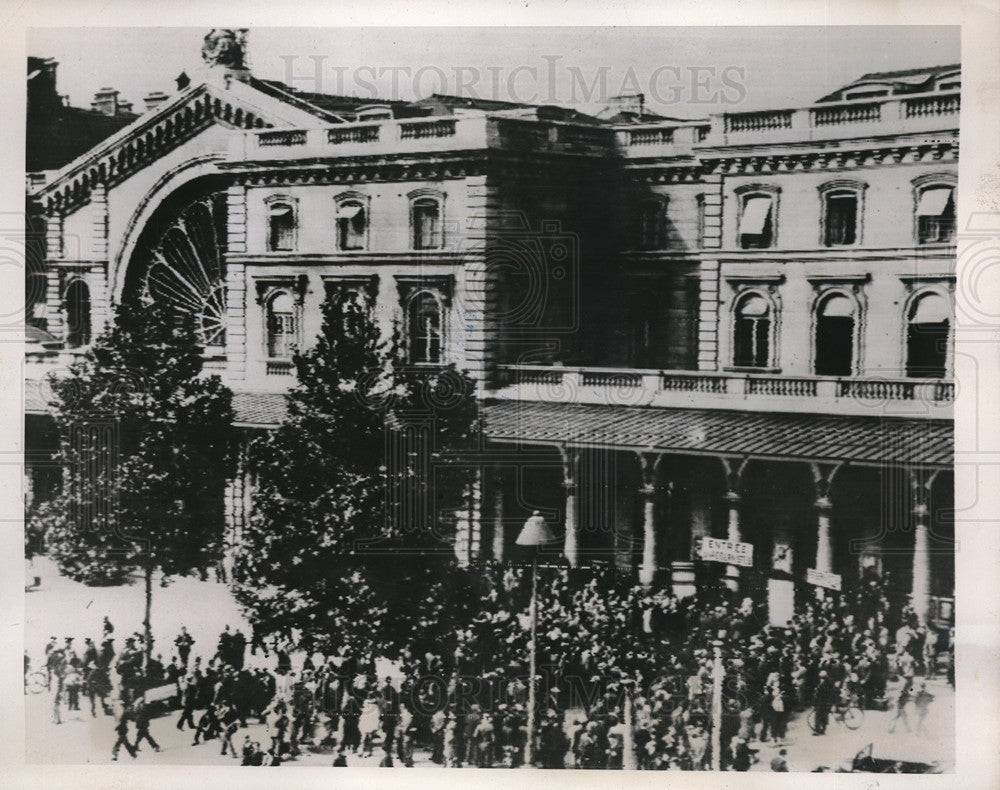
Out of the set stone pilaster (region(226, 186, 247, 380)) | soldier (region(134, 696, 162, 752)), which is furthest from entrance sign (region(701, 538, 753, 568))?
soldier (region(134, 696, 162, 752))

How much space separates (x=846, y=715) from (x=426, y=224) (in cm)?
633

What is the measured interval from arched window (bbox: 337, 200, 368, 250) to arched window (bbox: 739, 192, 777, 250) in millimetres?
3853

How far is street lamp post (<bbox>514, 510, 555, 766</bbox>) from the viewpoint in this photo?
9172 mm

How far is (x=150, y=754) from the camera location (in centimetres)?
928

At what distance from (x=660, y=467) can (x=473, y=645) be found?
2.55m

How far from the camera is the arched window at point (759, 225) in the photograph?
9500mm

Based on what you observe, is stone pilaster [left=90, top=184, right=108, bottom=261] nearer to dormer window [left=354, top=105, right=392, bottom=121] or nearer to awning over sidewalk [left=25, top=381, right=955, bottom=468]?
awning over sidewalk [left=25, top=381, right=955, bottom=468]

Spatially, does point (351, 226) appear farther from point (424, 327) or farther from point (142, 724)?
point (142, 724)

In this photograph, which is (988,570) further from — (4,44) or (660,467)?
(4,44)

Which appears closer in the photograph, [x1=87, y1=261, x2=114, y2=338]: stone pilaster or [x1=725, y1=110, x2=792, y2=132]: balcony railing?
[x1=725, y1=110, x2=792, y2=132]: balcony railing

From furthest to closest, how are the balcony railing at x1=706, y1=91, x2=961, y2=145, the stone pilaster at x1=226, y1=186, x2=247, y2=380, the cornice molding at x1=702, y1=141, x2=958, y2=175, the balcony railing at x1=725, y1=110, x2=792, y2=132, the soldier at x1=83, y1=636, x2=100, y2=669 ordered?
the stone pilaster at x1=226, y1=186, x2=247, y2=380 < the soldier at x1=83, y1=636, x2=100, y2=669 < the balcony railing at x1=725, y1=110, x2=792, y2=132 < the cornice molding at x1=702, y1=141, x2=958, y2=175 < the balcony railing at x1=706, y1=91, x2=961, y2=145

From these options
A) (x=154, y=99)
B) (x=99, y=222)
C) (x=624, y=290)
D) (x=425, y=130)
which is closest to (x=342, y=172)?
(x=425, y=130)

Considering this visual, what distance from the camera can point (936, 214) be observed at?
905 centimetres

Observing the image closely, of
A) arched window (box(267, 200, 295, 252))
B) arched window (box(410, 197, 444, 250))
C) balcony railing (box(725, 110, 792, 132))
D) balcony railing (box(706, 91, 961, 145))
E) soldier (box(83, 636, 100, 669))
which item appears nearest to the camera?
balcony railing (box(706, 91, 961, 145))
